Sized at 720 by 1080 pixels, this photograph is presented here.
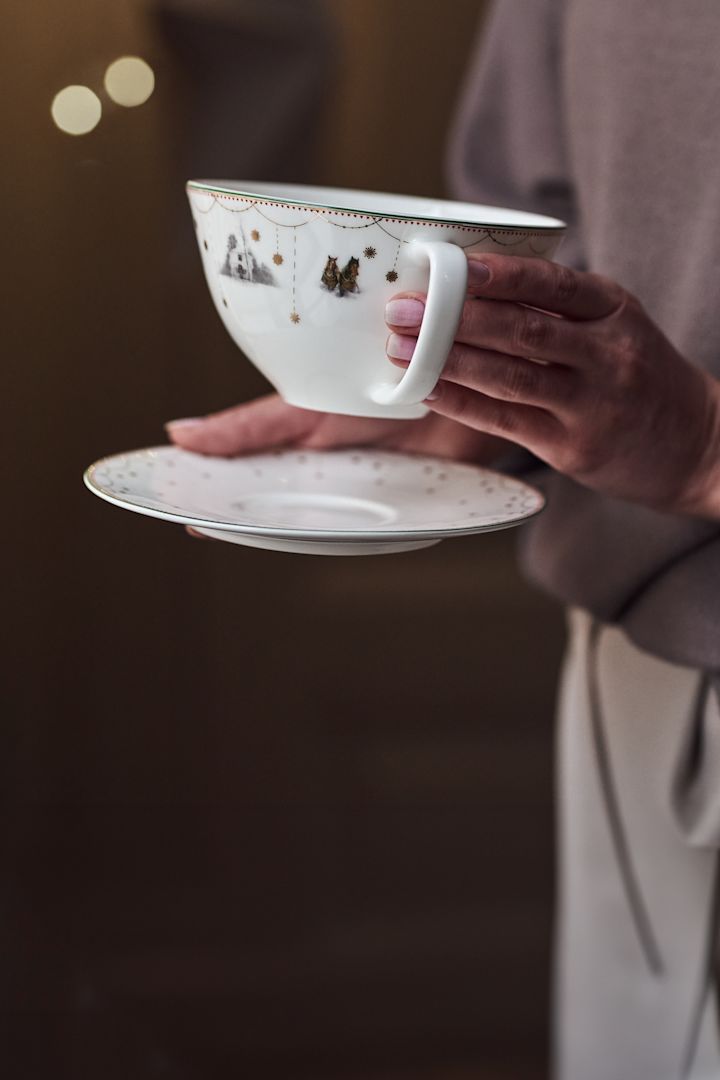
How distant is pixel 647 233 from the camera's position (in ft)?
1.97

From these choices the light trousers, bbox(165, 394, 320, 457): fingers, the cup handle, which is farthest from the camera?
the light trousers

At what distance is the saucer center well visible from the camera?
1.56ft

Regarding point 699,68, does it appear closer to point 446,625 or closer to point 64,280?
point 64,280

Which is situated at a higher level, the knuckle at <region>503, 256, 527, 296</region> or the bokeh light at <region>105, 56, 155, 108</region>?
the bokeh light at <region>105, 56, 155, 108</region>

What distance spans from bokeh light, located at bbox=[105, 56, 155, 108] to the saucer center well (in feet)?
1.68

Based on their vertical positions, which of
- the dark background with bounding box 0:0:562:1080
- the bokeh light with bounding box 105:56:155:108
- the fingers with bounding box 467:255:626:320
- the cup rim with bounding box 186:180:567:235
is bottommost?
the dark background with bounding box 0:0:562:1080

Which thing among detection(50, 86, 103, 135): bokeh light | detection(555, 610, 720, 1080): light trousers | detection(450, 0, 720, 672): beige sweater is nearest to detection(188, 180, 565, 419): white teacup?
detection(450, 0, 720, 672): beige sweater

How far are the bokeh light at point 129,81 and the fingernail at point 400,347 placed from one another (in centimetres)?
59

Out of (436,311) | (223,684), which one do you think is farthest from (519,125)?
(223,684)

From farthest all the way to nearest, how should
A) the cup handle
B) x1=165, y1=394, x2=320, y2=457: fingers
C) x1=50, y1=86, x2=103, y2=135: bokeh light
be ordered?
x1=50, y1=86, x2=103, y2=135: bokeh light < x1=165, y1=394, x2=320, y2=457: fingers < the cup handle

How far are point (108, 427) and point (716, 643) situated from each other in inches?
24.0

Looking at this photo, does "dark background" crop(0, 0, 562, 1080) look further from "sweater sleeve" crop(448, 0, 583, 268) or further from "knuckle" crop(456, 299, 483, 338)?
"knuckle" crop(456, 299, 483, 338)

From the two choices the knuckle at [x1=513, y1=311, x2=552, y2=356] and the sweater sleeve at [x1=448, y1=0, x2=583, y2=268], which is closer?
the knuckle at [x1=513, y1=311, x2=552, y2=356]

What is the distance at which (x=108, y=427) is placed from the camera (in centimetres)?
99
